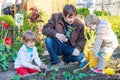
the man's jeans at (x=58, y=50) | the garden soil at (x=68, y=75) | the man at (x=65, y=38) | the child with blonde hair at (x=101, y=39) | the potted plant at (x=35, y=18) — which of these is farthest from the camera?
the potted plant at (x=35, y=18)

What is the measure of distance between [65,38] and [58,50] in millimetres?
504

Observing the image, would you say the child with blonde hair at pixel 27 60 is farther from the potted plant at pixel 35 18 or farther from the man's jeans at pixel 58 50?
the potted plant at pixel 35 18

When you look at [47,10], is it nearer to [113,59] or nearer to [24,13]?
[24,13]

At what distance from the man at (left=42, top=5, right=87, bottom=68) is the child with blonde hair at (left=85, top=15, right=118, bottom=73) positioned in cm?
34

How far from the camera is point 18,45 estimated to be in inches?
292

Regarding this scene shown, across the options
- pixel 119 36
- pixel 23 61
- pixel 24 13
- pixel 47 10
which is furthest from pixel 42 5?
pixel 23 61

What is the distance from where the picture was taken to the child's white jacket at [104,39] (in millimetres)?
5461

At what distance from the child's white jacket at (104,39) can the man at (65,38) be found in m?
0.42

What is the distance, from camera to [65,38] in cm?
594

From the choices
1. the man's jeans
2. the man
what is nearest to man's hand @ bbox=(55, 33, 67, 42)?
the man

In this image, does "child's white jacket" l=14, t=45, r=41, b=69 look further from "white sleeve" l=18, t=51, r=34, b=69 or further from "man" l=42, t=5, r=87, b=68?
"man" l=42, t=5, r=87, b=68

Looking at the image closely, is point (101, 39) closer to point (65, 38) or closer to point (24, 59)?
point (65, 38)

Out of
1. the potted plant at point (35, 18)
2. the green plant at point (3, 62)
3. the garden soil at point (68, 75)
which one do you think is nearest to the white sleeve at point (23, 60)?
the garden soil at point (68, 75)

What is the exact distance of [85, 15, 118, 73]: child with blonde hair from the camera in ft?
17.9
